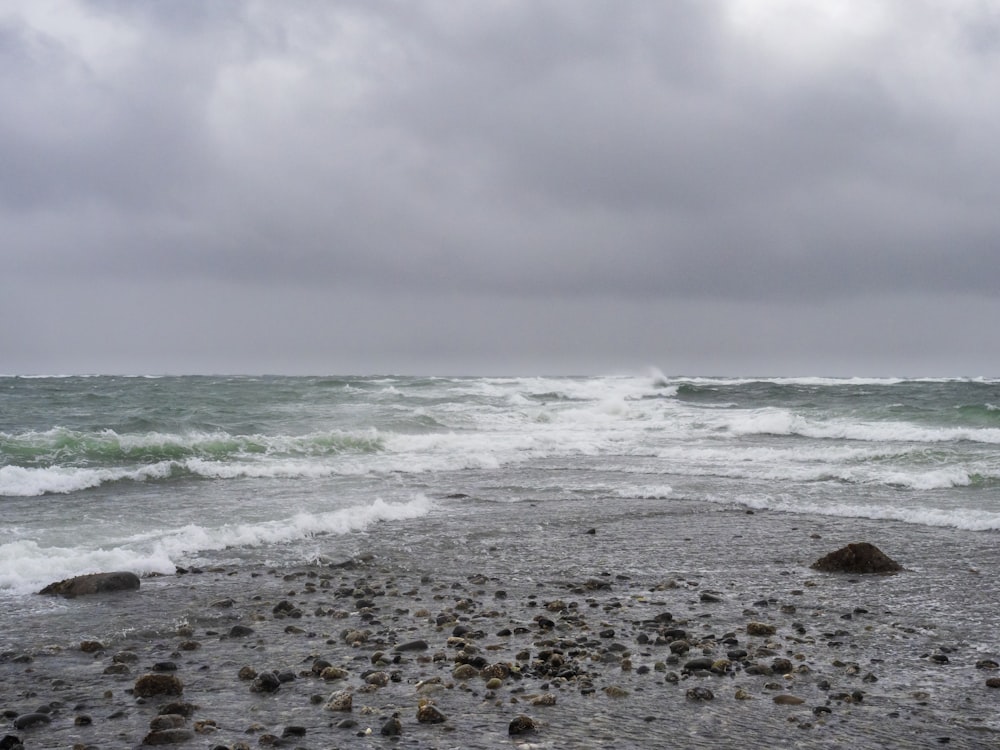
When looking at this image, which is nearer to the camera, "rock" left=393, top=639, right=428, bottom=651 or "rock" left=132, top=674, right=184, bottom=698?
"rock" left=132, top=674, right=184, bottom=698

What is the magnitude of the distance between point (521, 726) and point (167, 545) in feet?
23.0

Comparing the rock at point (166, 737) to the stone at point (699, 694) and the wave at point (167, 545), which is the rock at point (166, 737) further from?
the wave at point (167, 545)

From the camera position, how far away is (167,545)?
394 inches

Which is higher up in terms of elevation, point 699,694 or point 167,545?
point 699,694

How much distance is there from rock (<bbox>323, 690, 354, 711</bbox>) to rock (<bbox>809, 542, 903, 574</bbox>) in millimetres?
5978

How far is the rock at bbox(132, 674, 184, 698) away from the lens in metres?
5.05

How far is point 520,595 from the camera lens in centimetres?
785

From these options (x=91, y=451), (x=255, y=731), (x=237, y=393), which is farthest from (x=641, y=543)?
(x=237, y=393)

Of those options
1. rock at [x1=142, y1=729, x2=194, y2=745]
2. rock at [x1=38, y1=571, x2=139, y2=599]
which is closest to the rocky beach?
rock at [x1=142, y1=729, x2=194, y2=745]

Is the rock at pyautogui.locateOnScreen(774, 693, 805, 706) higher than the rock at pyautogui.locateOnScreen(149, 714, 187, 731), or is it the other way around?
the rock at pyautogui.locateOnScreen(774, 693, 805, 706)

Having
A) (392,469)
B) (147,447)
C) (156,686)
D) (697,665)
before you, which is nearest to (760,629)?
(697,665)

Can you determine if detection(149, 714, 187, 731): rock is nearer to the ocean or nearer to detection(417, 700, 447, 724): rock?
detection(417, 700, 447, 724): rock

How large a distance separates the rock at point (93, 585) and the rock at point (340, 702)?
4.05 metres

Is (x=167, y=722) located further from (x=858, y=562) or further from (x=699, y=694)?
(x=858, y=562)
